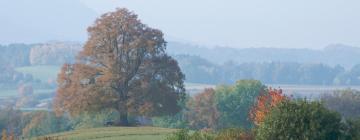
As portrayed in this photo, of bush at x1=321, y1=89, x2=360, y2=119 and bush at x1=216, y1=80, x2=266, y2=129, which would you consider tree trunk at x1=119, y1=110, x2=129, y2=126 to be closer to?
bush at x1=216, y1=80, x2=266, y2=129

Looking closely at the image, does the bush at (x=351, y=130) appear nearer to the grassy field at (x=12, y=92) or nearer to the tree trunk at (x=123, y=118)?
the tree trunk at (x=123, y=118)

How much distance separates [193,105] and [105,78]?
113 feet

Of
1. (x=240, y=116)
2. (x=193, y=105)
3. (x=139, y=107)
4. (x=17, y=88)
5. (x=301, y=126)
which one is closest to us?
(x=301, y=126)

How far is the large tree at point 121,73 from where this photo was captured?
51625mm

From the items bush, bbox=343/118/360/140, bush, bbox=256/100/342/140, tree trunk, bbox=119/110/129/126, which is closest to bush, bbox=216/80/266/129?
tree trunk, bbox=119/110/129/126

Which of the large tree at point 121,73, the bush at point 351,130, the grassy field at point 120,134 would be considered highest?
the large tree at point 121,73

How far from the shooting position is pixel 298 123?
30.7m

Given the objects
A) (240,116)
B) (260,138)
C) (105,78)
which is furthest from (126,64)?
(240,116)

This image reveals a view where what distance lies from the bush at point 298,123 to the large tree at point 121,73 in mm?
20693

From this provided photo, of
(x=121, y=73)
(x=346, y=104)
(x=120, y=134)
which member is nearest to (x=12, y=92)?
(x=346, y=104)

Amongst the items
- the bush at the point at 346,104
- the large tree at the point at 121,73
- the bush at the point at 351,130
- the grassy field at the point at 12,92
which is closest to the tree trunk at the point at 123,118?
the large tree at the point at 121,73

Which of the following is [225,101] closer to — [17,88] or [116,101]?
[116,101]

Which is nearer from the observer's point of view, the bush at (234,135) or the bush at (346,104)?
the bush at (234,135)

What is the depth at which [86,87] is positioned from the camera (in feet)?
170
